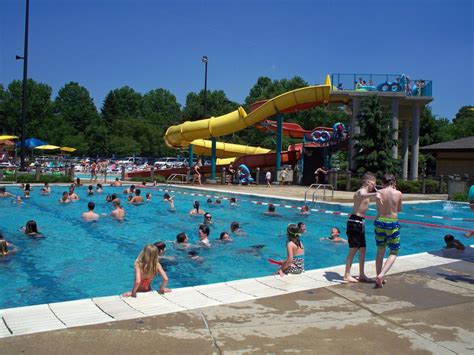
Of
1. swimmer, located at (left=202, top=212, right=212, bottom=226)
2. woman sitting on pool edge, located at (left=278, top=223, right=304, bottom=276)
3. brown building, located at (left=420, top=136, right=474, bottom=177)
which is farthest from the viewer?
brown building, located at (left=420, top=136, right=474, bottom=177)

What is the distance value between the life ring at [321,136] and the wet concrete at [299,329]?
79.9 feet

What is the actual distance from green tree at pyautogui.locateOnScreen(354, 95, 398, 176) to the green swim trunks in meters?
20.3

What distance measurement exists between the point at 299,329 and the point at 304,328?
6 cm

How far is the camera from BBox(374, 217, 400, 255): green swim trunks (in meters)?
6.01

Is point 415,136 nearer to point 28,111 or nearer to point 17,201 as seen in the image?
point 17,201

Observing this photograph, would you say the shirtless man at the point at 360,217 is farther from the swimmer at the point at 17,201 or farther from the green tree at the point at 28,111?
the green tree at the point at 28,111

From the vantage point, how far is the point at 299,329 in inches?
172

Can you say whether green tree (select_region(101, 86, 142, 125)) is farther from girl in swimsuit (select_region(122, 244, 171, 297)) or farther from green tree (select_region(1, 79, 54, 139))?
girl in swimsuit (select_region(122, 244, 171, 297))

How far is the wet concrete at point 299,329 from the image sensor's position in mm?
3889

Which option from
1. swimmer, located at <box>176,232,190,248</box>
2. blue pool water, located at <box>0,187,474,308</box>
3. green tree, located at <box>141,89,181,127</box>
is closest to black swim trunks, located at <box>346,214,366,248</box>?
blue pool water, located at <box>0,187,474,308</box>

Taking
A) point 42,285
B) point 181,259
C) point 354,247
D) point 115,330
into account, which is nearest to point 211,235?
point 181,259

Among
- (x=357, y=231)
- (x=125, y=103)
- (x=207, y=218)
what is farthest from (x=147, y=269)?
(x=125, y=103)

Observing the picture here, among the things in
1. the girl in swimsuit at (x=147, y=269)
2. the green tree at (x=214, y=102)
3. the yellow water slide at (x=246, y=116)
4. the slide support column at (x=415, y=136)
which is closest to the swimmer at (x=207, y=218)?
the girl in swimsuit at (x=147, y=269)

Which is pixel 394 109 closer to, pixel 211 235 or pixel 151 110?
pixel 211 235
